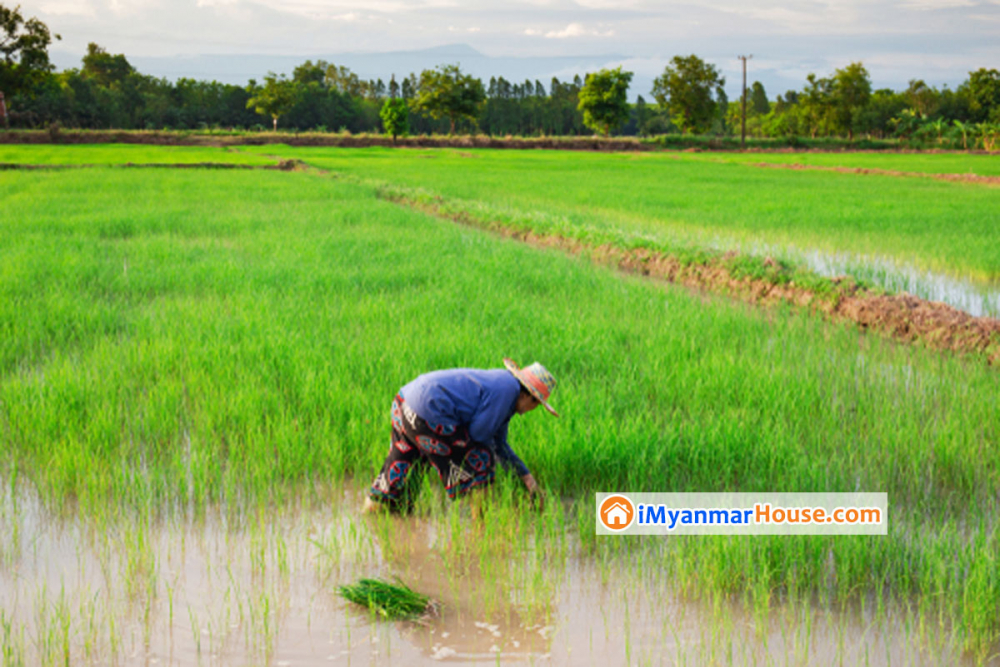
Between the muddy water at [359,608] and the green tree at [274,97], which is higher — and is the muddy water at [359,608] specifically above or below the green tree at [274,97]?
below

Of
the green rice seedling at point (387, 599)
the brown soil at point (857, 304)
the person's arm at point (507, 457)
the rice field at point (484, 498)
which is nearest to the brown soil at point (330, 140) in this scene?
the brown soil at point (857, 304)

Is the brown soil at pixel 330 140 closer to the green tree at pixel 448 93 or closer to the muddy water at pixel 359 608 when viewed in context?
the green tree at pixel 448 93

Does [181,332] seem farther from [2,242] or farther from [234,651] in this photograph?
[2,242]

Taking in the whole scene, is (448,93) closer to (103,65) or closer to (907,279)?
Result: (103,65)

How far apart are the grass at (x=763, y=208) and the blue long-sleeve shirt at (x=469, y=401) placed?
6.17 meters

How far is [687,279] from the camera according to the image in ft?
23.4

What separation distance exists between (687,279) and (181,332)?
4507 mm

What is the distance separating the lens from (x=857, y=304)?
5.48 m

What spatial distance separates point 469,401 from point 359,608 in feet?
2.12

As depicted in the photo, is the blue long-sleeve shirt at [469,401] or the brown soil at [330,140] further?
the brown soil at [330,140]

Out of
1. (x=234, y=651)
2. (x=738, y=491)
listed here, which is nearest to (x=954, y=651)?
(x=738, y=491)

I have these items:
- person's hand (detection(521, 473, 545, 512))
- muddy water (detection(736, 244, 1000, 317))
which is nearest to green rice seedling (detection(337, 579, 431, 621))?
person's hand (detection(521, 473, 545, 512))

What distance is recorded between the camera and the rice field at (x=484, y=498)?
76.8 inches

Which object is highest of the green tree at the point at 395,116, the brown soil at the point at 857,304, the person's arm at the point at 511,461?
the green tree at the point at 395,116
